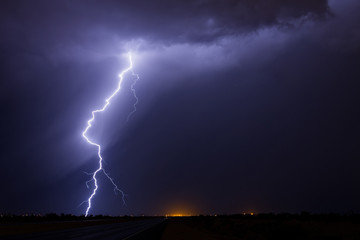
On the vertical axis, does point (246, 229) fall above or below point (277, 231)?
above

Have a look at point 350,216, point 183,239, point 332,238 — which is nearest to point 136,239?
point 183,239

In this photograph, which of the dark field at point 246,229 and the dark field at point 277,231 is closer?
the dark field at point 277,231

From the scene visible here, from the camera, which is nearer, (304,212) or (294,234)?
(294,234)

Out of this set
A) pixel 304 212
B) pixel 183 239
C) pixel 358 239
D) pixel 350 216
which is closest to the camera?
pixel 358 239

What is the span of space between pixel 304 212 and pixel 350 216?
1509 centimetres

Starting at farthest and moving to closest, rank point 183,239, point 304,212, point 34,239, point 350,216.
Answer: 1. point 304,212
2. point 350,216
3. point 183,239
4. point 34,239

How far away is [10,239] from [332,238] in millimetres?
17084

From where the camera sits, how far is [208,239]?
23.6 meters

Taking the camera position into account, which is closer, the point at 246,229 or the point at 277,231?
the point at 277,231

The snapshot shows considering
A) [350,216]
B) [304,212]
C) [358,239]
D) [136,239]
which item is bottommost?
[358,239]

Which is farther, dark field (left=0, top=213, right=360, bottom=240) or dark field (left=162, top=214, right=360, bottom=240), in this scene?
dark field (left=0, top=213, right=360, bottom=240)

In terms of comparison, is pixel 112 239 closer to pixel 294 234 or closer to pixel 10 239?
pixel 10 239

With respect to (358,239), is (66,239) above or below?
above

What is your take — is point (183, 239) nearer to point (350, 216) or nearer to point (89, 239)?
point (89, 239)
